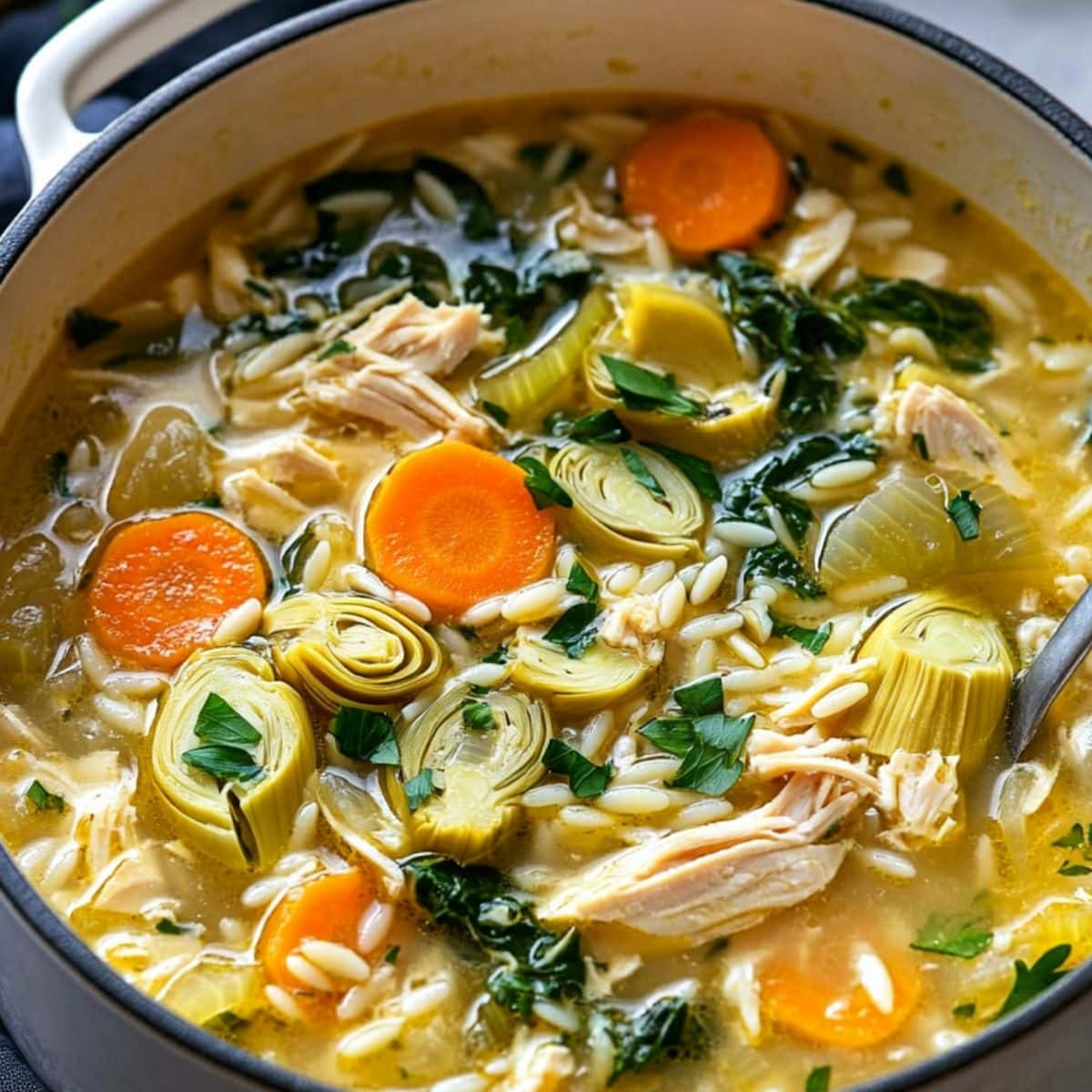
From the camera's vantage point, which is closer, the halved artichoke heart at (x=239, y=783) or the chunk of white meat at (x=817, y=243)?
the halved artichoke heart at (x=239, y=783)

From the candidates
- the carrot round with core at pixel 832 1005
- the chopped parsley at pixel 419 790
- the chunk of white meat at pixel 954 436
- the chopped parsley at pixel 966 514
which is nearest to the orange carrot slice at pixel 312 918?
the chopped parsley at pixel 419 790

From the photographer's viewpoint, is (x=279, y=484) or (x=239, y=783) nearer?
(x=239, y=783)

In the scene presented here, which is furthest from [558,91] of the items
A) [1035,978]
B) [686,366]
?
[1035,978]

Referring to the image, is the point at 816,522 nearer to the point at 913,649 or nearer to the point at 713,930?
the point at 913,649

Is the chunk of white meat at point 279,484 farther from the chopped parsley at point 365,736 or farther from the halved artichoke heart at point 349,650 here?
the chopped parsley at point 365,736

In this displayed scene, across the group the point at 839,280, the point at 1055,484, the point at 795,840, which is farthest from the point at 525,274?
the point at 795,840

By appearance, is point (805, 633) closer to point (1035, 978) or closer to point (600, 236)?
point (1035, 978)
